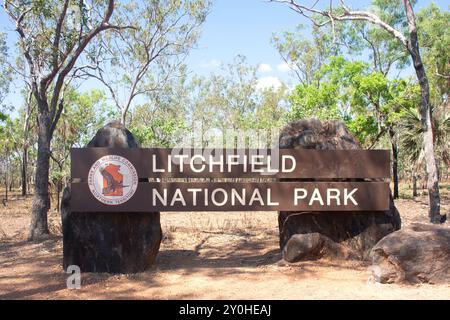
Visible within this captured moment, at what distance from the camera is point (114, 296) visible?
20.0 ft

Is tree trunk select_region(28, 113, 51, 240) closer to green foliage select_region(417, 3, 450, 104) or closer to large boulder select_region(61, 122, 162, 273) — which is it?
large boulder select_region(61, 122, 162, 273)

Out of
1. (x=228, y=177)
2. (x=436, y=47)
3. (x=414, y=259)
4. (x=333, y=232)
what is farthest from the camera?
(x=436, y=47)

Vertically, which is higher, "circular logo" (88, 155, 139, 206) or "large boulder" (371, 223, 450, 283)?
"circular logo" (88, 155, 139, 206)

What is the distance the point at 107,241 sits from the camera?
23.8 feet

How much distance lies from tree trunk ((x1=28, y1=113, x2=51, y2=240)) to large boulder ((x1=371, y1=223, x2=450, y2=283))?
7794 millimetres

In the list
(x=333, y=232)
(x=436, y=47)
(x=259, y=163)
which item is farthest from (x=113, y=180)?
(x=436, y=47)

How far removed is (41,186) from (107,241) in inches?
182

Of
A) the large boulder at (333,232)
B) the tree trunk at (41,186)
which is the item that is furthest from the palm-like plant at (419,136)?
the tree trunk at (41,186)

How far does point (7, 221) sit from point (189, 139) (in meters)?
10.3

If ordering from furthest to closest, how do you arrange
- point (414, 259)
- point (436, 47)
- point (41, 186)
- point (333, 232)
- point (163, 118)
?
point (163, 118), point (436, 47), point (41, 186), point (333, 232), point (414, 259)

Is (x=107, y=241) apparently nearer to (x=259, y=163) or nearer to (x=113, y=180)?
(x=113, y=180)

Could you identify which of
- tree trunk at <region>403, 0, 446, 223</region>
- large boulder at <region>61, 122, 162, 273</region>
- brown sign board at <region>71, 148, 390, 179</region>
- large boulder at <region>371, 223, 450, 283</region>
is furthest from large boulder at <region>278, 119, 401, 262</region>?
tree trunk at <region>403, 0, 446, 223</region>

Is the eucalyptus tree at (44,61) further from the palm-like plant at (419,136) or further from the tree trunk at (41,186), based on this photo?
the palm-like plant at (419,136)

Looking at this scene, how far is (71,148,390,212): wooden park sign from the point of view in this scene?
7.30 m
